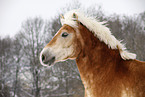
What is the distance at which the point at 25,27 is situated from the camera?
1789 centimetres

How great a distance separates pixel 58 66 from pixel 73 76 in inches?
80.4

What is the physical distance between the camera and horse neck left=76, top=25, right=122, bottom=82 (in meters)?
2.31

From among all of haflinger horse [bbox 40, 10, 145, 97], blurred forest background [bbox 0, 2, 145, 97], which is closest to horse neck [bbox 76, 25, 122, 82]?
haflinger horse [bbox 40, 10, 145, 97]

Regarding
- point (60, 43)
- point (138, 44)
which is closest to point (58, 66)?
point (138, 44)

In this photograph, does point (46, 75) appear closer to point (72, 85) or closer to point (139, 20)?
point (72, 85)

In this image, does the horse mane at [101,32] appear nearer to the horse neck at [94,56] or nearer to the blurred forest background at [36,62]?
the horse neck at [94,56]

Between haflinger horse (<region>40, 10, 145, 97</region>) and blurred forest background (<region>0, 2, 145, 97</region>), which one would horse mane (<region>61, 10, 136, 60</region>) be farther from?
blurred forest background (<region>0, 2, 145, 97</region>)

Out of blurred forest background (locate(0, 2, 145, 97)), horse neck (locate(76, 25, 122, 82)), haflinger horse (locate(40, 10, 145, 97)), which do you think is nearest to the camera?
haflinger horse (locate(40, 10, 145, 97))

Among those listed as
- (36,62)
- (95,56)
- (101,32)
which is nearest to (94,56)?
(95,56)

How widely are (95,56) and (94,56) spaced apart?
0.02 m

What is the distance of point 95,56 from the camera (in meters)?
2.39

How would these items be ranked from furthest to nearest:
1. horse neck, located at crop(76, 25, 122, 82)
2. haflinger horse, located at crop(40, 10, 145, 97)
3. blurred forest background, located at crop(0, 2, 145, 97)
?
1. blurred forest background, located at crop(0, 2, 145, 97)
2. horse neck, located at crop(76, 25, 122, 82)
3. haflinger horse, located at crop(40, 10, 145, 97)

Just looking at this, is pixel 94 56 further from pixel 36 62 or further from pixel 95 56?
pixel 36 62

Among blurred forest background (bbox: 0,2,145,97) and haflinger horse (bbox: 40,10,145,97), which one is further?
blurred forest background (bbox: 0,2,145,97)
